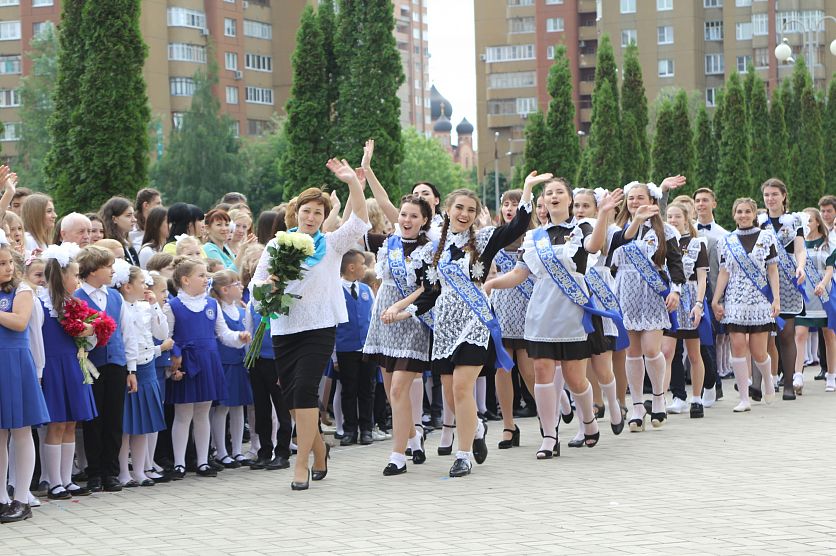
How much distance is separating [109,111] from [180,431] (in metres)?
15.6

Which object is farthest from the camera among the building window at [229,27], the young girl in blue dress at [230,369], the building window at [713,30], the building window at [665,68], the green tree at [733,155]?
the building window at [713,30]

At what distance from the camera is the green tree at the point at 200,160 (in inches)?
2975

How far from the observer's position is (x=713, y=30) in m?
101

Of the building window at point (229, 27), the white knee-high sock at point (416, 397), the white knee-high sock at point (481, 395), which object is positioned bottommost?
the white knee-high sock at point (481, 395)

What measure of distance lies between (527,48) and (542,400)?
362 ft

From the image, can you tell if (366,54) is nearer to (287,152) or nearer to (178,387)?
(287,152)

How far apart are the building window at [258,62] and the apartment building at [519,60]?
23.0 metres

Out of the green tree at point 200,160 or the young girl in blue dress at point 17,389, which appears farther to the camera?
the green tree at point 200,160

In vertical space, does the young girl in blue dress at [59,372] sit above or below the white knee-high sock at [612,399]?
above

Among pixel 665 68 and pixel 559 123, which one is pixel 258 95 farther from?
pixel 559 123

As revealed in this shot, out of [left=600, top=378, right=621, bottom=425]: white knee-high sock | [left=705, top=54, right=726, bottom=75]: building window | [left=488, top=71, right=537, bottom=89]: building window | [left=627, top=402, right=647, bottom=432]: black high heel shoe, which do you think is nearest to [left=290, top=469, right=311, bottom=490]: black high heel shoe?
[left=600, top=378, right=621, bottom=425]: white knee-high sock

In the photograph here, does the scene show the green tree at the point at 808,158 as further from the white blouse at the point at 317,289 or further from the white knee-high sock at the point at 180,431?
the white blouse at the point at 317,289

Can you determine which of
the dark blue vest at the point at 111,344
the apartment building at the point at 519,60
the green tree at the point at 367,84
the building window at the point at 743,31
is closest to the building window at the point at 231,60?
the apartment building at the point at 519,60

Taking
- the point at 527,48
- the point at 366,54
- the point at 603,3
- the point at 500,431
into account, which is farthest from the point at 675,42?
the point at 500,431
